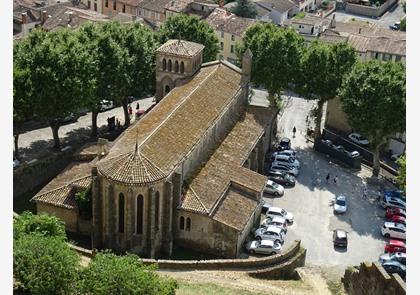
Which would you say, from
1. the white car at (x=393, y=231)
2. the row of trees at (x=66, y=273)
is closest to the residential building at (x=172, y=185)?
the white car at (x=393, y=231)

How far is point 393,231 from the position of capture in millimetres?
70500

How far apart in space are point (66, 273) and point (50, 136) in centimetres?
4760

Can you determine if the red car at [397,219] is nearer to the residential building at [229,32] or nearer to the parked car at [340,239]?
the parked car at [340,239]

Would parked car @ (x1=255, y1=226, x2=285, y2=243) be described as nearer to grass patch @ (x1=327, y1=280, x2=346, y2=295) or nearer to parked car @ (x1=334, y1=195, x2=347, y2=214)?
grass patch @ (x1=327, y1=280, x2=346, y2=295)

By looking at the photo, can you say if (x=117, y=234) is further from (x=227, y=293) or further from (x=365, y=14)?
(x=365, y=14)

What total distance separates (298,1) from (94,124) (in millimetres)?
89230

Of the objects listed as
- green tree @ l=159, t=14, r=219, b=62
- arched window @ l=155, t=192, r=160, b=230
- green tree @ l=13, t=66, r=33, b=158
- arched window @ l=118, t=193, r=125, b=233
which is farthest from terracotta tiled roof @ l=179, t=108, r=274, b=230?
green tree @ l=13, t=66, r=33, b=158

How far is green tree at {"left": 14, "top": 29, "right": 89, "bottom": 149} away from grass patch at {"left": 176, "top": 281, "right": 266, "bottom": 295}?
31.4 m

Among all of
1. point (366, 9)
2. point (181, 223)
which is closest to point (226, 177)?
point (181, 223)

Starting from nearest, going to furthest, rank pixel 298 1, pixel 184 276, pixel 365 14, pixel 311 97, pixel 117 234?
1. pixel 184 276
2. pixel 117 234
3. pixel 311 97
4. pixel 298 1
5. pixel 365 14

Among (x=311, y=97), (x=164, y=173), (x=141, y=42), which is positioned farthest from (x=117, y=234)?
(x=311, y=97)

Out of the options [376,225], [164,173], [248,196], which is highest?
[164,173]

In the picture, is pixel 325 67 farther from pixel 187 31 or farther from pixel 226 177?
pixel 226 177

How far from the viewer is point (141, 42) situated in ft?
285
